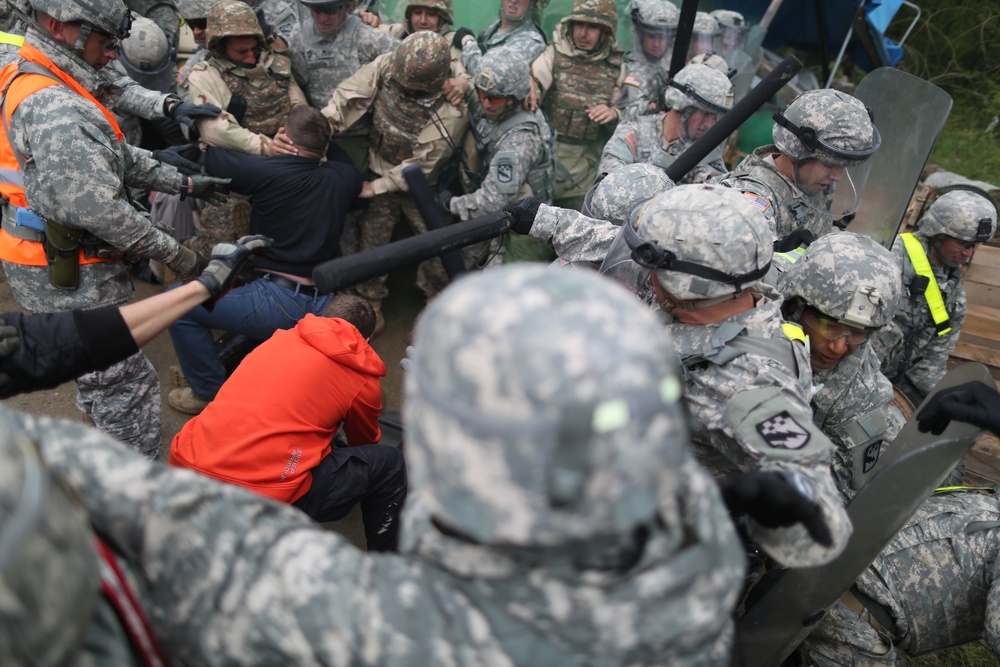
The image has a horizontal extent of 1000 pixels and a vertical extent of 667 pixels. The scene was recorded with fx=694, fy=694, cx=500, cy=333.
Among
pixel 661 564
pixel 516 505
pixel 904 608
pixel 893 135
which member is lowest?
pixel 904 608

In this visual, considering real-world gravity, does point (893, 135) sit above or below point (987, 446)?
above

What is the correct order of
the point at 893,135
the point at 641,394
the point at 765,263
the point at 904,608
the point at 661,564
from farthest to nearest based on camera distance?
the point at 893,135
the point at 904,608
the point at 765,263
the point at 661,564
the point at 641,394

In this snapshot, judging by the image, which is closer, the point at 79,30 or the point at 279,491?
the point at 279,491

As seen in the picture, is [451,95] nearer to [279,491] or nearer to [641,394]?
[279,491]

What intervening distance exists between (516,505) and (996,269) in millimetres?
5507

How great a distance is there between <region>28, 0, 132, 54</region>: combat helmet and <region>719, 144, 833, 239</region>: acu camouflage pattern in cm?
317

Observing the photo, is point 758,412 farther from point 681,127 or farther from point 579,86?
point 579,86

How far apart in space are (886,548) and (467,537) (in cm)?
227

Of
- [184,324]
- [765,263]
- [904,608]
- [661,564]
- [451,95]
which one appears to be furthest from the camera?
[451,95]

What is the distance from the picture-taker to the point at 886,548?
8.96ft

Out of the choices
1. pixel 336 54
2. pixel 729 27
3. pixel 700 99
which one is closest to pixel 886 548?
pixel 700 99

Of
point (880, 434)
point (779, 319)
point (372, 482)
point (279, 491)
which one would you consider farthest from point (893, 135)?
point (279, 491)

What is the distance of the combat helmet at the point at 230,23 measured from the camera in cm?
441

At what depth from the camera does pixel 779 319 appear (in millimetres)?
2328
